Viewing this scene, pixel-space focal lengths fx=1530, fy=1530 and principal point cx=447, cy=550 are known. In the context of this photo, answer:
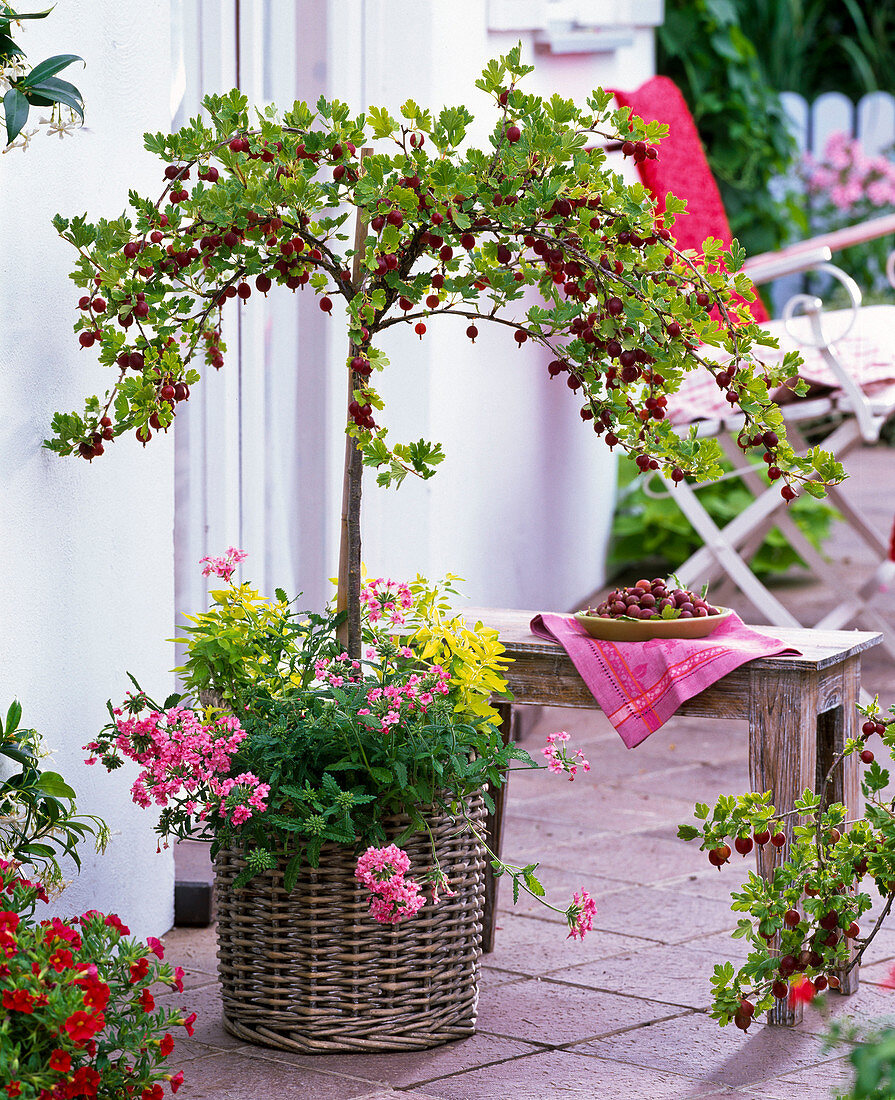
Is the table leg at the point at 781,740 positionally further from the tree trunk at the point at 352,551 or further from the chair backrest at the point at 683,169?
the chair backrest at the point at 683,169

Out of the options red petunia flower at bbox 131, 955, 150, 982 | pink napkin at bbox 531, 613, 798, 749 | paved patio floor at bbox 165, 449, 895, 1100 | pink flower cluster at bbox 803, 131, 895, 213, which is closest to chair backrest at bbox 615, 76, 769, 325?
paved patio floor at bbox 165, 449, 895, 1100

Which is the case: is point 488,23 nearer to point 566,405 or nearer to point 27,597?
point 566,405

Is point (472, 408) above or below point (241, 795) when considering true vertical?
above

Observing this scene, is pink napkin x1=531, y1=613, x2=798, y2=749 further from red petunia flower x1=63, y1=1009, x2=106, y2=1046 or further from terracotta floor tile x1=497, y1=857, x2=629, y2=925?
red petunia flower x1=63, y1=1009, x2=106, y2=1046

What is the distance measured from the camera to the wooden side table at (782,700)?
7.02 ft

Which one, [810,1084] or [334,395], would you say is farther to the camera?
[334,395]

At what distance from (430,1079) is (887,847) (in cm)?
66

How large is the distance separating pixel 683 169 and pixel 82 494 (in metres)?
3.15

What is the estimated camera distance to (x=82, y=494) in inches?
85.0

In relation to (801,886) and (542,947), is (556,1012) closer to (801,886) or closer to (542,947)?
(542,947)

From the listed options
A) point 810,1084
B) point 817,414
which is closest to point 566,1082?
point 810,1084

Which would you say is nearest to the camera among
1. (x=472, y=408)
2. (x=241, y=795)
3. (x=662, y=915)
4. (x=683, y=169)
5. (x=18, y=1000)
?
(x=18, y=1000)

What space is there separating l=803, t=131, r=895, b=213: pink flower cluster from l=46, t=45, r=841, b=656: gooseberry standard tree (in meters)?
7.84

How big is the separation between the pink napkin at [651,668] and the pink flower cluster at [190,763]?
553mm
